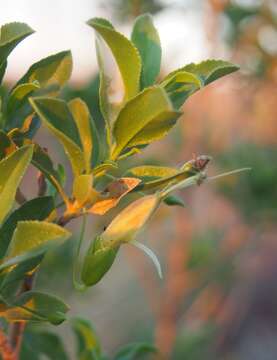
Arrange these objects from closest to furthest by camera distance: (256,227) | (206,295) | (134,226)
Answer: (134,226) → (256,227) → (206,295)

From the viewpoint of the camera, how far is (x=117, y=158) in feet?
1.65

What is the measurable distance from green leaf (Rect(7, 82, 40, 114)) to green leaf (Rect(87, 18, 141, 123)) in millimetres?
49

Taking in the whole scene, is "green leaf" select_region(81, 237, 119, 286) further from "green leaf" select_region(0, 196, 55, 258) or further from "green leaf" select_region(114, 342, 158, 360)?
"green leaf" select_region(114, 342, 158, 360)

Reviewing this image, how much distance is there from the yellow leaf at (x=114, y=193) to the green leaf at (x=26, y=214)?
0.11 feet

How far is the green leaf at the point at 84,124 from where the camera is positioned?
0.46 metres

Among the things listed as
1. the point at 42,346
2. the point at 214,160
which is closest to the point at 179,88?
the point at 42,346

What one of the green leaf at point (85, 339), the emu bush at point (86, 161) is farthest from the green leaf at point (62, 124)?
the green leaf at point (85, 339)

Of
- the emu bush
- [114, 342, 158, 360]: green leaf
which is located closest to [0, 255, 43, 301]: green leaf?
the emu bush

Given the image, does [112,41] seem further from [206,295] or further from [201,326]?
[206,295]

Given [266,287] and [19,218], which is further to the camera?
[266,287]

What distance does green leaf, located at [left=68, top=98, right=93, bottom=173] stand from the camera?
46 centimetres

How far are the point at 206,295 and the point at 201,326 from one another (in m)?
0.39

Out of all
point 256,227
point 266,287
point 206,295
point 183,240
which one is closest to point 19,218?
point 183,240

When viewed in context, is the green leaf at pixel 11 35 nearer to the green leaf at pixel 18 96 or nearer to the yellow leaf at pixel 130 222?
the green leaf at pixel 18 96
